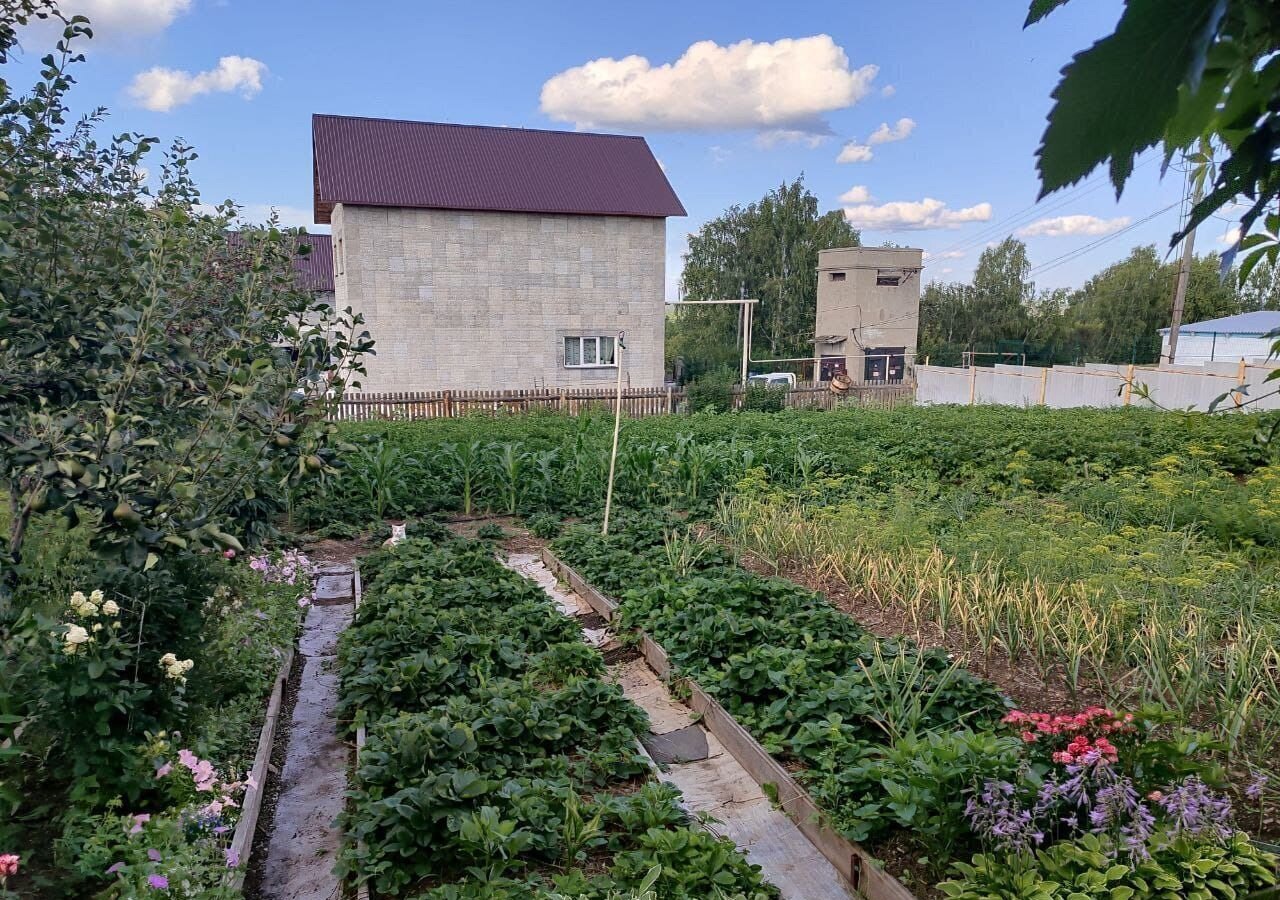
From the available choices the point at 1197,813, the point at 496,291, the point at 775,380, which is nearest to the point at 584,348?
the point at 496,291

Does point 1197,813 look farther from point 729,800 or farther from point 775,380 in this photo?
point 775,380

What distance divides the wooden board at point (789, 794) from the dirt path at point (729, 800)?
1.5 inches

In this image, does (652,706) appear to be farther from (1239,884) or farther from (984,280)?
(984,280)

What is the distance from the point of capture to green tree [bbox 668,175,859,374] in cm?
4228

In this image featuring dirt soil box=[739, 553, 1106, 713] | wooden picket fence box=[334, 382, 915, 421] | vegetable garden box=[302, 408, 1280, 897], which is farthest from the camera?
wooden picket fence box=[334, 382, 915, 421]

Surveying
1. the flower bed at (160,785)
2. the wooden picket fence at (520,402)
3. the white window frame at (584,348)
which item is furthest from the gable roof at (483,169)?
the flower bed at (160,785)

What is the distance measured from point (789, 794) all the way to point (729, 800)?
0.29 m

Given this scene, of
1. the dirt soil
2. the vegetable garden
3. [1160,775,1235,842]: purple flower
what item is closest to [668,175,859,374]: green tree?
the vegetable garden

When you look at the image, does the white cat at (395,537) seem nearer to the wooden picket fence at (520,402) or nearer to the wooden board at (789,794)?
the wooden board at (789,794)

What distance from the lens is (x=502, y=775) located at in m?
3.36

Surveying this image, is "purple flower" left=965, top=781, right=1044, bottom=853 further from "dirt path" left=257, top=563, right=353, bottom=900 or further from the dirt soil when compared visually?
"dirt path" left=257, top=563, right=353, bottom=900

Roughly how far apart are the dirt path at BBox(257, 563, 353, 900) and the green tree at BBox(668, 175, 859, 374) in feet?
121

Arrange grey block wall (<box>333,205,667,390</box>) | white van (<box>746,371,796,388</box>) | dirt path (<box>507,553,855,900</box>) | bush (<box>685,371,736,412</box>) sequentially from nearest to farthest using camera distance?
1. dirt path (<box>507,553,855,900</box>)
2. bush (<box>685,371,736,412</box>)
3. grey block wall (<box>333,205,667,390</box>)
4. white van (<box>746,371,796,388</box>)

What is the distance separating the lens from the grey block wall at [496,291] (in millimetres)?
18859
